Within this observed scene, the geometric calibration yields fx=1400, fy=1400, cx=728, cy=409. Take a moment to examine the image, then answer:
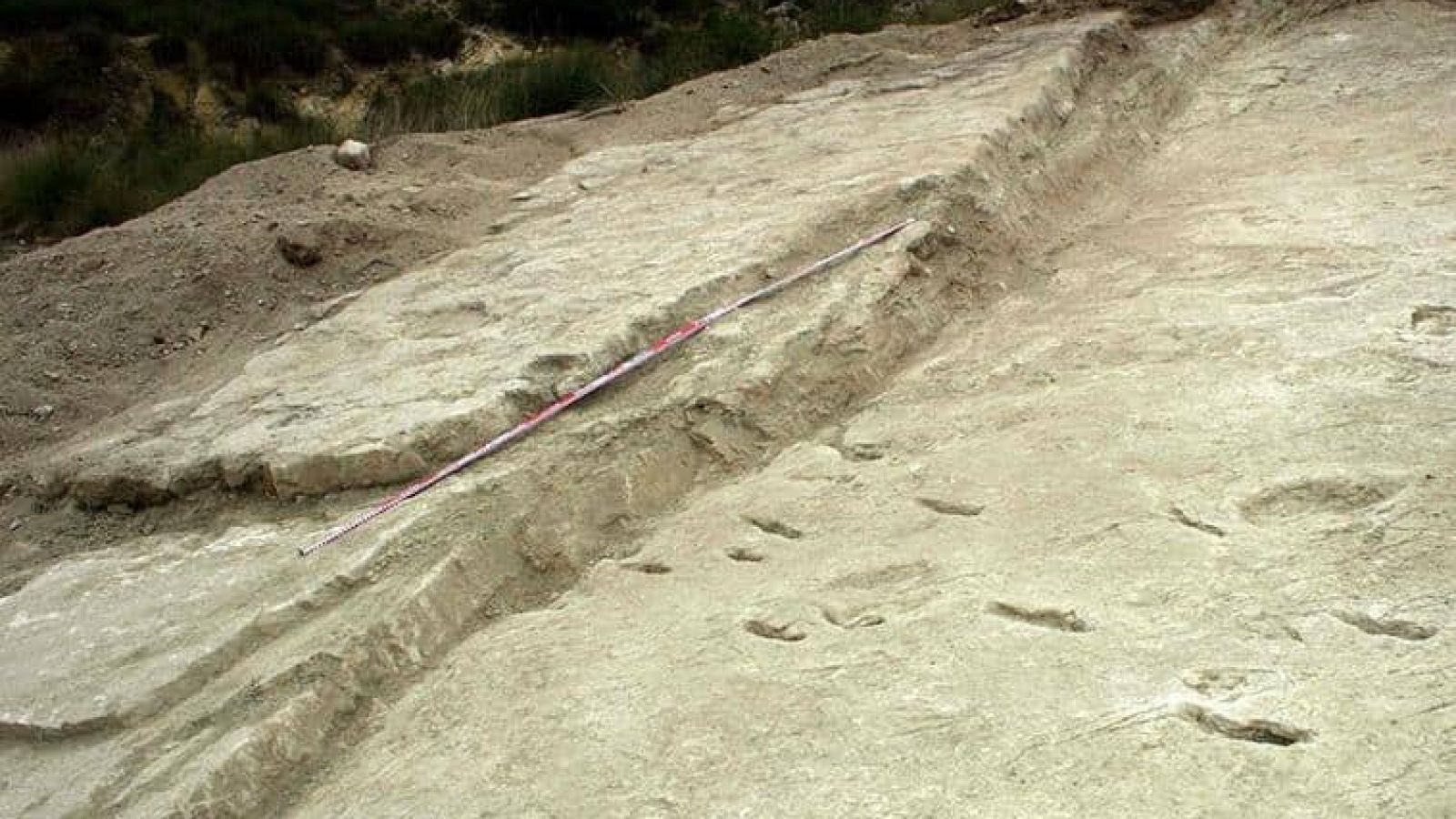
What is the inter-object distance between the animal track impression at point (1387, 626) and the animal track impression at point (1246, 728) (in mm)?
270

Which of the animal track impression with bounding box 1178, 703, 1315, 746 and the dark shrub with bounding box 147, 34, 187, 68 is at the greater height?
the animal track impression with bounding box 1178, 703, 1315, 746

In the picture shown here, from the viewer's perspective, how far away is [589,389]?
3.46 metres

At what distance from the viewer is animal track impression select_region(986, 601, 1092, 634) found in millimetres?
2248

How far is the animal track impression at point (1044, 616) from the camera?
7.38ft

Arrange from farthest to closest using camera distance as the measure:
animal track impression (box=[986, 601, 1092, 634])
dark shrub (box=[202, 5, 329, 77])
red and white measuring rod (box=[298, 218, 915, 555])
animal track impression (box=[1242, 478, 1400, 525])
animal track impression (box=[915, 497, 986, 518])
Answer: dark shrub (box=[202, 5, 329, 77]) < red and white measuring rod (box=[298, 218, 915, 555]) < animal track impression (box=[915, 497, 986, 518]) < animal track impression (box=[1242, 478, 1400, 525]) < animal track impression (box=[986, 601, 1092, 634])

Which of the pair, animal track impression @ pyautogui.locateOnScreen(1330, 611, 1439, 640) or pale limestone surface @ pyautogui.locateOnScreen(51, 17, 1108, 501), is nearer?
animal track impression @ pyautogui.locateOnScreen(1330, 611, 1439, 640)

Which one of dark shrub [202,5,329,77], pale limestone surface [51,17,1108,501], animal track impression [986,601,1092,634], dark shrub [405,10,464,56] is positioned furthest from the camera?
dark shrub [405,10,464,56]

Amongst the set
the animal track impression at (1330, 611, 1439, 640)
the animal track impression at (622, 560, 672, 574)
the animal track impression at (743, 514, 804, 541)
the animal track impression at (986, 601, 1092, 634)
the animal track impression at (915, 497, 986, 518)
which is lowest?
the animal track impression at (622, 560, 672, 574)

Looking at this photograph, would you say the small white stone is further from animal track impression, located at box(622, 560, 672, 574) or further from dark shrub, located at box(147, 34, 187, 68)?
dark shrub, located at box(147, 34, 187, 68)

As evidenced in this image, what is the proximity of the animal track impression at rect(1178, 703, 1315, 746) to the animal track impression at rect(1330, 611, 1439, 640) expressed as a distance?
270 millimetres

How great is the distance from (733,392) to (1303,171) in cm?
189

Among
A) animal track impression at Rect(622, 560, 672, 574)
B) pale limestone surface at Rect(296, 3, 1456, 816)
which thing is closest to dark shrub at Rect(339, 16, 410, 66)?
pale limestone surface at Rect(296, 3, 1456, 816)

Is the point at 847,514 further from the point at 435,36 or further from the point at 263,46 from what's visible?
the point at 435,36

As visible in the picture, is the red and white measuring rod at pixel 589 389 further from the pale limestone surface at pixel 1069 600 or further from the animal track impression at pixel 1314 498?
the animal track impression at pixel 1314 498
